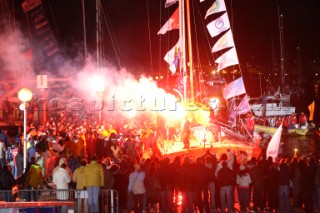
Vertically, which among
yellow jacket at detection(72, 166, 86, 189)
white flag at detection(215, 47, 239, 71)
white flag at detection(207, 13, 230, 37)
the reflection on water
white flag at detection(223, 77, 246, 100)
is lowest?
the reflection on water

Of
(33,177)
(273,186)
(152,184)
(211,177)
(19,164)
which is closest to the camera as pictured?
(33,177)

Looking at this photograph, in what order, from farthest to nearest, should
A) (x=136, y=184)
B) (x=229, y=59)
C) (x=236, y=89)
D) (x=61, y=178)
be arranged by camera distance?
1. (x=229, y=59)
2. (x=236, y=89)
3. (x=136, y=184)
4. (x=61, y=178)

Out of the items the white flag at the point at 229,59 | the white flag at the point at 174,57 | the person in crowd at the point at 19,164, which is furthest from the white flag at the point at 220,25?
the person in crowd at the point at 19,164

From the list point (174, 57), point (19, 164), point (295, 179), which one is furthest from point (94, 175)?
A: point (174, 57)

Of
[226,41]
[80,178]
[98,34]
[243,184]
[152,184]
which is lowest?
[243,184]

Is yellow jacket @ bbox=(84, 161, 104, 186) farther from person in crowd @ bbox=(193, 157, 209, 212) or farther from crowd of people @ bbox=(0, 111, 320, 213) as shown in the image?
person in crowd @ bbox=(193, 157, 209, 212)

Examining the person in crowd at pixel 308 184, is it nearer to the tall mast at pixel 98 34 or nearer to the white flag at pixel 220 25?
the white flag at pixel 220 25

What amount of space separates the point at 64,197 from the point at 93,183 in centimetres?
80

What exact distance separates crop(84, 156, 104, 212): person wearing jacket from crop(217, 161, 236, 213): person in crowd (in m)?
3.28

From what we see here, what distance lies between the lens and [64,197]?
11.8 m

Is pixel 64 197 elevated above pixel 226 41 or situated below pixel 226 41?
below

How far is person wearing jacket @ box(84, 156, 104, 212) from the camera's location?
1219 cm

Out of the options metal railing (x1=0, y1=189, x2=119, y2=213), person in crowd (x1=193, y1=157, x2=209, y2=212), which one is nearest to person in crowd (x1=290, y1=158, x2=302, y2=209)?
person in crowd (x1=193, y1=157, x2=209, y2=212)

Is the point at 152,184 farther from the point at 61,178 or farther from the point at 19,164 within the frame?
the point at 19,164
